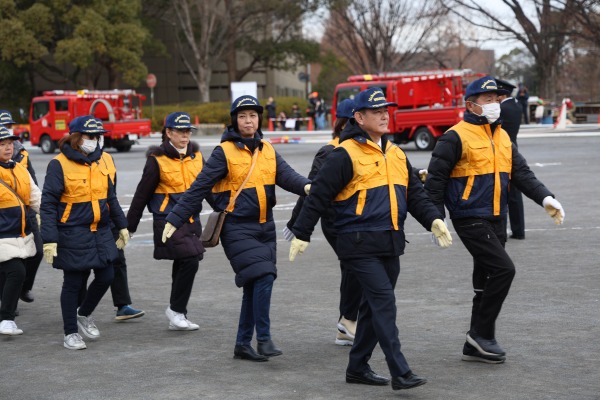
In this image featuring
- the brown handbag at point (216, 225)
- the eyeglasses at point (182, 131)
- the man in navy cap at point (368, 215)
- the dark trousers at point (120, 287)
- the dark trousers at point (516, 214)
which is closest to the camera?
the man in navy cap at point (368, 215)

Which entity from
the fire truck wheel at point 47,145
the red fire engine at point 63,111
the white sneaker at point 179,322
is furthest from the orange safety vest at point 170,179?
the fire truck wheel at point 47,145

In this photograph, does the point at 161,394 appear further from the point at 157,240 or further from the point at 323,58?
the point at 323,58

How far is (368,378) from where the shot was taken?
5.91 metres

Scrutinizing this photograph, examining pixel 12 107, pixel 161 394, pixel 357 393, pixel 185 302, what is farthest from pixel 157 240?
pixel 12 107

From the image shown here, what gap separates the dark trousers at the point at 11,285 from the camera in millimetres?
7836

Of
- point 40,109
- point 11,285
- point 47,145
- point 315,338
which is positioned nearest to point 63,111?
point 40,109

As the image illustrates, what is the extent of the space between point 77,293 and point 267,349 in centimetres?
161

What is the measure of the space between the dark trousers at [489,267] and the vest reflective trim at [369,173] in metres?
0.82

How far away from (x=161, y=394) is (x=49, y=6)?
5021cm

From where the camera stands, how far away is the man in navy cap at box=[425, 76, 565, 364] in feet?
21.0

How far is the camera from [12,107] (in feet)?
195

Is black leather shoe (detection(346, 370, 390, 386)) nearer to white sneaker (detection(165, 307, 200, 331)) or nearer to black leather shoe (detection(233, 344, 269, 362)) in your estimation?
black leather shoe (detection(233, 344, 269, 362))

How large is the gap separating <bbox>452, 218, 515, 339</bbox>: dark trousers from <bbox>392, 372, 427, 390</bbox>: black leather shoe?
0.91 metres

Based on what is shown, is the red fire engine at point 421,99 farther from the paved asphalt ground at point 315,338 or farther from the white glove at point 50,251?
the white glove at point 50,251
